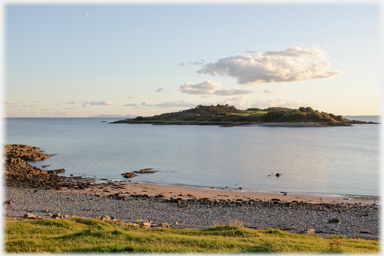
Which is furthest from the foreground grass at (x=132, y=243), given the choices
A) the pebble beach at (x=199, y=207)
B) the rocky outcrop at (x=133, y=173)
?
Answer: the rocky outcrop at (x=133, y=173)

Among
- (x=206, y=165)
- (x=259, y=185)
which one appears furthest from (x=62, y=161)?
(x=259, y=185)

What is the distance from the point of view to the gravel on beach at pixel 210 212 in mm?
13359

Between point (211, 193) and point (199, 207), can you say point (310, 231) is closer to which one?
point (199, 207)

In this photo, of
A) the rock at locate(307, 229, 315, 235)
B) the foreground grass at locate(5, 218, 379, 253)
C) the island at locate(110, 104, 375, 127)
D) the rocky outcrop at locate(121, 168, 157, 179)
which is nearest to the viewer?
the foreground grass at locate(5, 218, 379, 253)

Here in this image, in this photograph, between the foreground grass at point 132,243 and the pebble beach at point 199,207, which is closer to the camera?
the foreground grass at point 132,243

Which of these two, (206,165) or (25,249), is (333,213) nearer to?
(25,249)

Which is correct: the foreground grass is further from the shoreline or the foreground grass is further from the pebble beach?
the shoreline

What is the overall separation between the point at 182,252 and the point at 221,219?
7.84 metres

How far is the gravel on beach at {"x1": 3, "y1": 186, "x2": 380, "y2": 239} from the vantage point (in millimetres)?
13359

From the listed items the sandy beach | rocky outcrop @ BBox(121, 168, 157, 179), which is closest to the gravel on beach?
the sandy beach

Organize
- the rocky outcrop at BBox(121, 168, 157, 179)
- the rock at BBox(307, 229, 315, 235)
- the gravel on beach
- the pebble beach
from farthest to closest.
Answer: the rocky outcrop at BBox(121, 168, 157, 179)
the pebble beach
the gravel on beach
the rock at BBox(307, 229, 315, 235)

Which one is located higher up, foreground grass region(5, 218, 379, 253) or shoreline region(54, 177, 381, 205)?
foreground grass region(5, 218, 379, 253)

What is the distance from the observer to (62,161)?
1474 inches

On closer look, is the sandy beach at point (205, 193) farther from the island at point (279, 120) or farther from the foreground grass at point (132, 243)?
the island at point (279, 120)
